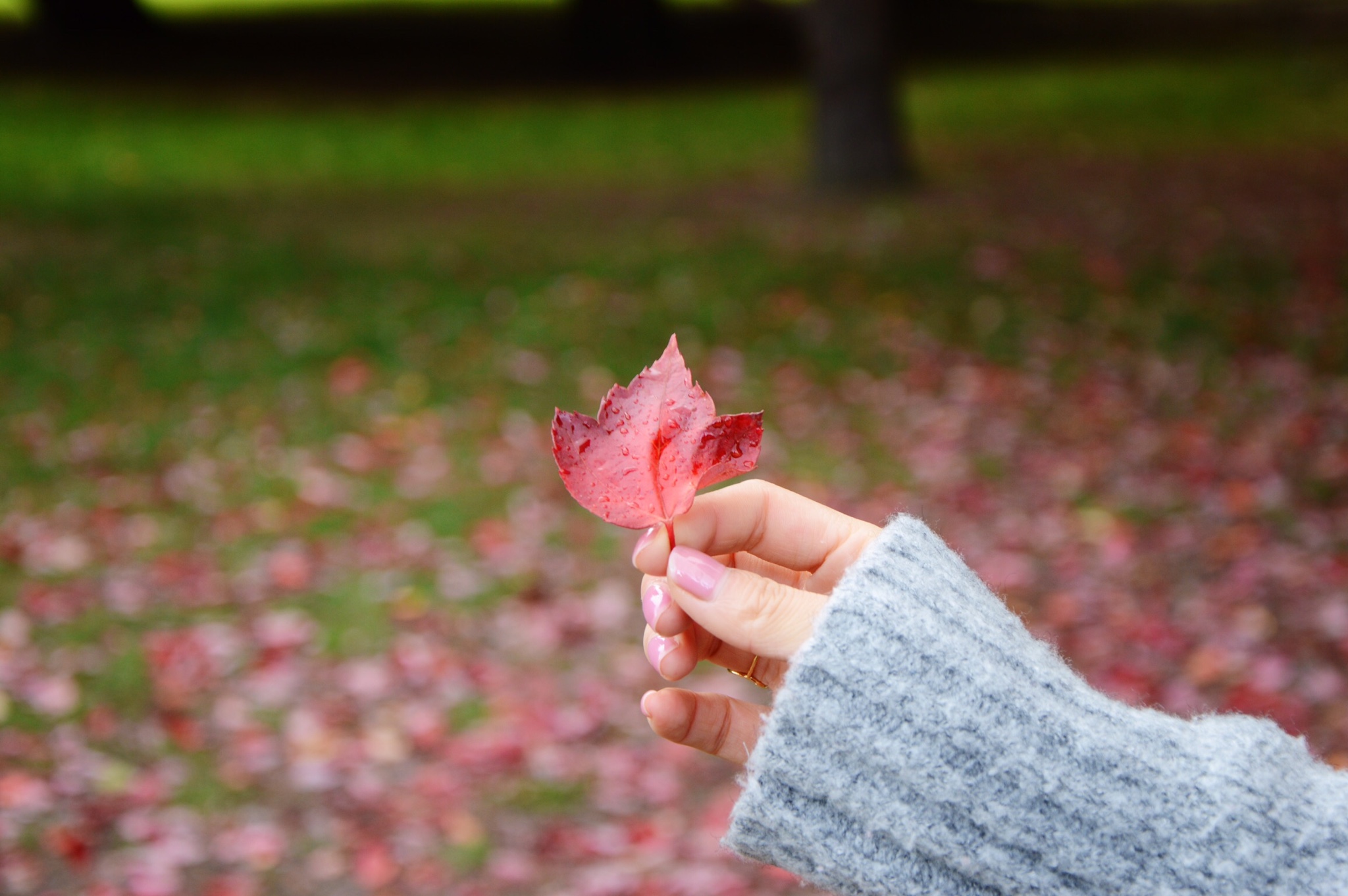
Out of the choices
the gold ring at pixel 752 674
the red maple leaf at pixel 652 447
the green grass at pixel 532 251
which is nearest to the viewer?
the red maple leaf at pixel 652 447

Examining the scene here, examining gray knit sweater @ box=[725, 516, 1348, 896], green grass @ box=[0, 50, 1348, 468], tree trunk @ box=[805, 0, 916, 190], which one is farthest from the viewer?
tree trunk @ box=[805, 0, 916, 190]

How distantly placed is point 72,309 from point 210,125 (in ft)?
24.1

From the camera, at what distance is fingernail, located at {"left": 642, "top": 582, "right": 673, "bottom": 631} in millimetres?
1332

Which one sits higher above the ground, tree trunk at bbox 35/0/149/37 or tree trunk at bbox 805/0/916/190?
tree trunk at bbox 35/0/149/37

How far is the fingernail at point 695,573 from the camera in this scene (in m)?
1.28

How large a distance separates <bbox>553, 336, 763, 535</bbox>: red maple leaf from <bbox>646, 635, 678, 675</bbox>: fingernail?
142mm

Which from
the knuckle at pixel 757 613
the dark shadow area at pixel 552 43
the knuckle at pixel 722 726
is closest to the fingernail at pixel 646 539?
the knuckle at pixel 757 613

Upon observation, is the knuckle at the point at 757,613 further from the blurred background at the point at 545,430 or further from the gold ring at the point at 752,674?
the blurred background at the point at 545,430

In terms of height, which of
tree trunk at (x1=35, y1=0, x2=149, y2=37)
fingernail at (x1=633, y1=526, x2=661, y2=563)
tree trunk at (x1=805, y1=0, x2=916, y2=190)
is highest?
tree trunk at (x1=35, y1=0, x2=149, y2=37)

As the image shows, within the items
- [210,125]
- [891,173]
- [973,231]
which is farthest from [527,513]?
[210,125]

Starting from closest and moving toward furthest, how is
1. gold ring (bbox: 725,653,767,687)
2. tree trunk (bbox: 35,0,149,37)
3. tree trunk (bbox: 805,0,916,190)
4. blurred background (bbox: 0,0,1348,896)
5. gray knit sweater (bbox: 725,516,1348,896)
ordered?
gray knit sweater (bbox: 725,516,1348,896), gold ring (bbox: 725,653,767,687), blurred background (bbox: 0,0,1348,896), tree trunk (bbox: 805,0,916,190), tree trunk (bbox: 35,0,149,37)

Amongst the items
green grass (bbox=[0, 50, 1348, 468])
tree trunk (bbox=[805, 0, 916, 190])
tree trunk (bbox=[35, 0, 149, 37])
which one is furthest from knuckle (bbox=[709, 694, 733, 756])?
tree trunk (bbox=[35, 0, 149, 37])

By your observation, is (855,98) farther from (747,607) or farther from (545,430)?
(747,607)

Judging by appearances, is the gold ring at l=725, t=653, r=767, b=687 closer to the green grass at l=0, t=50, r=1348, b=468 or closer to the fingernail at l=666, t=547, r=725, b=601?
the fingernail at l=666, t=547, r=725, b=601
